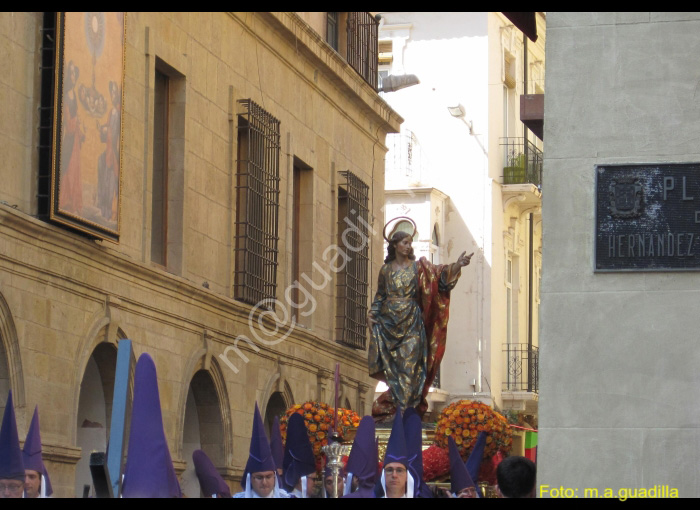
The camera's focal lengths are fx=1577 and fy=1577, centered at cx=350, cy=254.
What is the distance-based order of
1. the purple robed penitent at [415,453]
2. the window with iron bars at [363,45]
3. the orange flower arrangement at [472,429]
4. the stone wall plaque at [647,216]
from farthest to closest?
the window with iron bars at [363,45]
the orange flower arrangement at [472,429]
the purple robed penitent at [415,453]
the stone wall plaque at [647,216]

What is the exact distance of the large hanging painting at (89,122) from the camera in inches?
659

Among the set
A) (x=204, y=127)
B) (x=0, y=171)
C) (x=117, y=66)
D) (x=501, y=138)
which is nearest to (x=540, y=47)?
(x=501, y=138)

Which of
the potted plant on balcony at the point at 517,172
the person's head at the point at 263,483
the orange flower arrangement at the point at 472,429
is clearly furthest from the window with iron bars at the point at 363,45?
the person's head at the point at 263,483

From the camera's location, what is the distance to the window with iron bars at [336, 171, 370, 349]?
27984mm

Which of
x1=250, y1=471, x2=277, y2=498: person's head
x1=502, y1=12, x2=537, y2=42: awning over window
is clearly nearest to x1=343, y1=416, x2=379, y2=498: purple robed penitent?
x1=250, y1=471, x2=277, y2=498: person's head

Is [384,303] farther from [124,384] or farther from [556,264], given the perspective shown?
[124,384]

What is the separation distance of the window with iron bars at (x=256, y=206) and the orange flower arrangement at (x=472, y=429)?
9.03 meters

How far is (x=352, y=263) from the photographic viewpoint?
93.6 feet

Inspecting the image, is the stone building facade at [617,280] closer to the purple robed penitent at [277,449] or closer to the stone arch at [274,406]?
the purple robed penitent at [277,449]

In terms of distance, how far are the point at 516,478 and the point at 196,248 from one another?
44.2 ft

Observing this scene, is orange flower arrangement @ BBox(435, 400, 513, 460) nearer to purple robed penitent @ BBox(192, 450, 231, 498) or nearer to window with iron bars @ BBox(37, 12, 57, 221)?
purple robed penitent @ BBox(192, 450, 231, 498)

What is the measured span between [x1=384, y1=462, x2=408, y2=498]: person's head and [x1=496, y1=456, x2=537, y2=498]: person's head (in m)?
1.97

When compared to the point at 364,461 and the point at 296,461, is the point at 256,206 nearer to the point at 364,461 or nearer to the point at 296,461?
the point at 296,461
